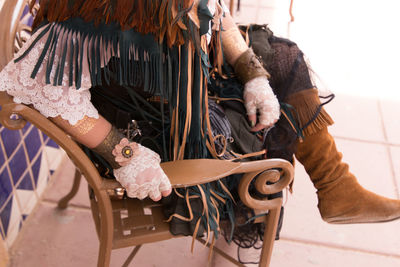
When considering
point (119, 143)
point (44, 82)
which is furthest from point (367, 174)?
point (44, 82)

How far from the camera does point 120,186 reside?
0.91 metres

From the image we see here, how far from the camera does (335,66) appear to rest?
8.17ft

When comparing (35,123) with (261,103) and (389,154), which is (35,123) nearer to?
(261,103)

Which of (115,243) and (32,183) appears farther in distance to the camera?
(32,183)

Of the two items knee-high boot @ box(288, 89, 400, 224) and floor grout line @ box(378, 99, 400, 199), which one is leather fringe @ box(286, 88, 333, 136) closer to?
knee-high boot @ box(288, 89, 400, 224)

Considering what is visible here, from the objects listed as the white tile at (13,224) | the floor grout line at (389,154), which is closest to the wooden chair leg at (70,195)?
the white tile at (13,224)

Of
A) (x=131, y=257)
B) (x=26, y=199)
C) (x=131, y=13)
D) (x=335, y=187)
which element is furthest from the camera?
(x=26, y=199)

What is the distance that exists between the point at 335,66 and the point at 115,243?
6.35ft

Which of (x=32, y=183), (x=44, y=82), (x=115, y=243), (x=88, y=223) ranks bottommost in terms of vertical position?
(x=88, y=223)

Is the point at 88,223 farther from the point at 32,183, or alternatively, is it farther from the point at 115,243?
the point at 115,243

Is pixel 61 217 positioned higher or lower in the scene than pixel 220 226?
lower

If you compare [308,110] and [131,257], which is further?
[131,257]

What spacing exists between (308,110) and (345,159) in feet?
2.94

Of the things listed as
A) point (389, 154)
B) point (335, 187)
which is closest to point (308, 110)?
point (335, 187)
